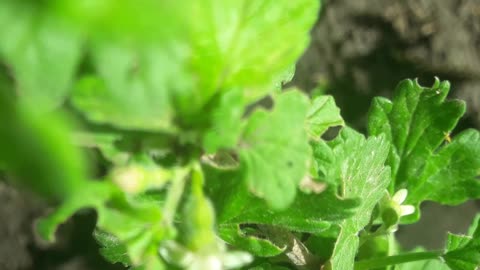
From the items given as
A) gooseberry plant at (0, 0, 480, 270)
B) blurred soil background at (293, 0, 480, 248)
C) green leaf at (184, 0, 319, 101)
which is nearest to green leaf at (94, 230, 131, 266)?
gooseberry plant at (0, 0, 480, 270)

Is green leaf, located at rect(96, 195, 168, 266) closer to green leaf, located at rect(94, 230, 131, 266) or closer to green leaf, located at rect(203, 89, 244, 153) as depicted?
green leaf, located at rect(203, 89, 244, 153)

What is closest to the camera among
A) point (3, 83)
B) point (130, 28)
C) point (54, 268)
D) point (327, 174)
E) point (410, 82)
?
point (130, 28)

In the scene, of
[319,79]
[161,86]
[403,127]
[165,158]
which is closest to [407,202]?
[403,127]

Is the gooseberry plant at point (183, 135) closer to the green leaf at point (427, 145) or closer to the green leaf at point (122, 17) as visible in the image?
the green leaf at point (122, 17)

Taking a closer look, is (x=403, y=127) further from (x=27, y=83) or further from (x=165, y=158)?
(x=27, y=83)

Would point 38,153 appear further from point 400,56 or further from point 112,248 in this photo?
point 400,56

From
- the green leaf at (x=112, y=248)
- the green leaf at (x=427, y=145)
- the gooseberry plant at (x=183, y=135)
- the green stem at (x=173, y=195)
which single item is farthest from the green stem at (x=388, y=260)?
the green stem at (x=173, y=195)

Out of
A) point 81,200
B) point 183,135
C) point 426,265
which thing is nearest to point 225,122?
point 183,135

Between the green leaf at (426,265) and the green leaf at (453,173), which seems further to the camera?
the green leaf at (426,265)
